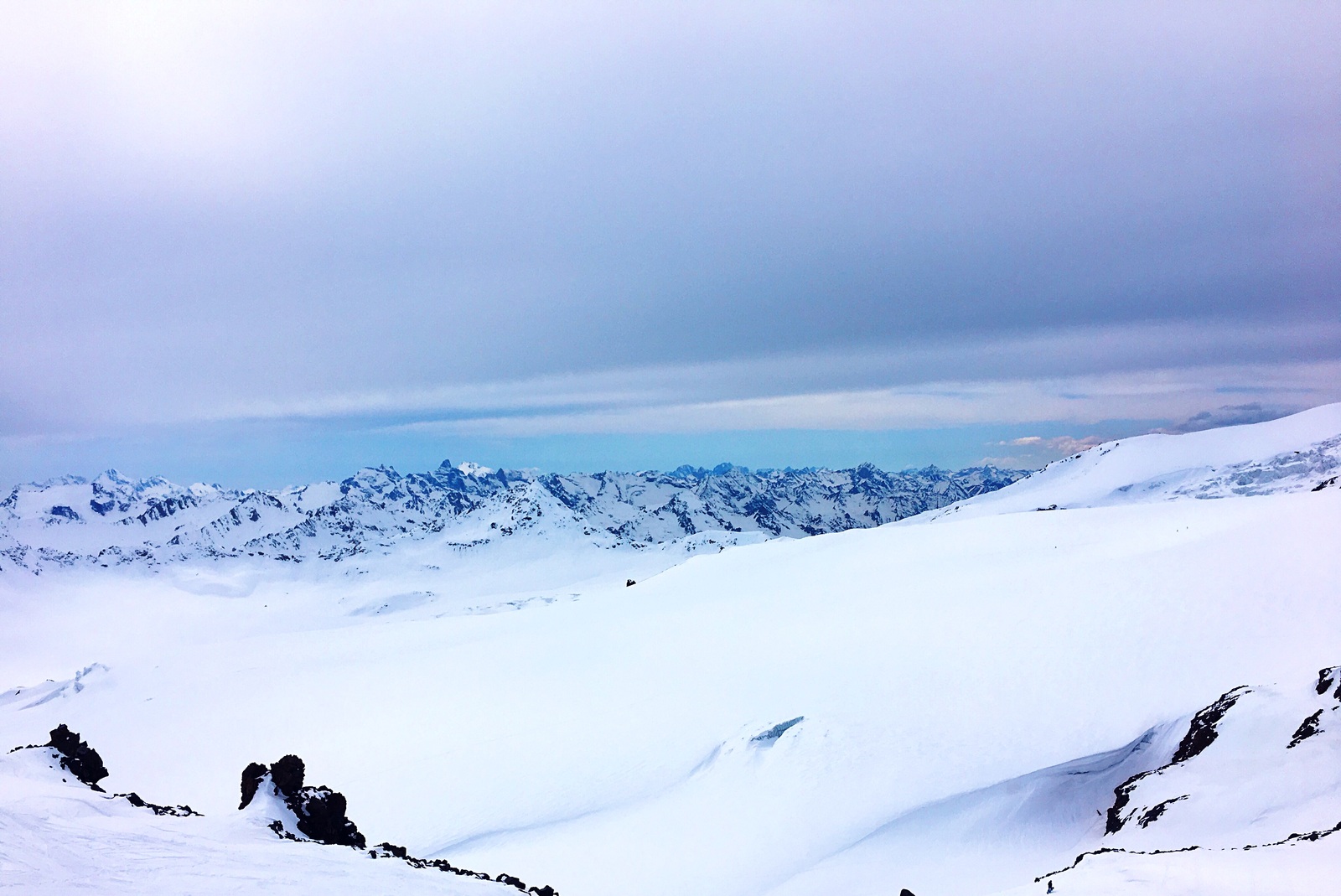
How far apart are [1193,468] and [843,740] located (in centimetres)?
12090

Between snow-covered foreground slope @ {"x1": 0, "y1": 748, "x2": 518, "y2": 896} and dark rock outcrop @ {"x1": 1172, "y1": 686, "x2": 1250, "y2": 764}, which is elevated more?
snow-covered foreground slope @ {"x1": 0, "y1": 748, "x2": 518, "y2": 896}

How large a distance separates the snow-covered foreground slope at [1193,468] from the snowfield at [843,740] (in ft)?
185

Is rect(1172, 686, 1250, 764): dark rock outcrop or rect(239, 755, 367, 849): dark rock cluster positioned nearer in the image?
rect(239, 755, 367, 849): dark rock cluster

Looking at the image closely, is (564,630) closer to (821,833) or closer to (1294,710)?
(821,833)

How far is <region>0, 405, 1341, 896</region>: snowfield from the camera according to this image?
13.7 meters

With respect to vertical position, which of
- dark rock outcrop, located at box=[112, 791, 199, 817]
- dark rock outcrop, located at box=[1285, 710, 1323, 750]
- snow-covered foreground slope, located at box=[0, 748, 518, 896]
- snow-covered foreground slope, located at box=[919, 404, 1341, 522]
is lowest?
snow-covered foreground slope, located at box=[919, 404, 1341, 522]

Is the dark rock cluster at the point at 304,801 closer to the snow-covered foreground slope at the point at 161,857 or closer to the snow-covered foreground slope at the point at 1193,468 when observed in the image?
the snow-covered foreground slope at the point at 161,857

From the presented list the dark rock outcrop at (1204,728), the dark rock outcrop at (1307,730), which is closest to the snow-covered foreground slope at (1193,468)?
the dark rock outcrop at (1204,728)

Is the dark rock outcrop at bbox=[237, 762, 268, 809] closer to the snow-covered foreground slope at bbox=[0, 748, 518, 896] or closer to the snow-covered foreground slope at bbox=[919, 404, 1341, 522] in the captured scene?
the snow-covered foreground slope at bbox=[0, 748, 518, 896]

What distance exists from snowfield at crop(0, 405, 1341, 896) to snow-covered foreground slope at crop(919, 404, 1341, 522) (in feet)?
185

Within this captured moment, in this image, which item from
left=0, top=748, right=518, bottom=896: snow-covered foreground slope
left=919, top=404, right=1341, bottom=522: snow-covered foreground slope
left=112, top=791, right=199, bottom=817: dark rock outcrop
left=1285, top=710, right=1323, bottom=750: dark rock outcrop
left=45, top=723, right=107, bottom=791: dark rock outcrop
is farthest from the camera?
left=919, top=404, right=1341, bottom=522: snow-covered foreground slope

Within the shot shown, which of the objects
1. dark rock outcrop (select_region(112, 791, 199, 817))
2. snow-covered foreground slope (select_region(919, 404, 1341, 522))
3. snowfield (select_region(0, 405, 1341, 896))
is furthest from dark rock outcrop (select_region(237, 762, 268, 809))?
snow-covered foreground slope (select_region(919, 404, 1341, 522))

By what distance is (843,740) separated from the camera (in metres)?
24.4

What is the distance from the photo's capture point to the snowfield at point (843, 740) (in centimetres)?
1367
